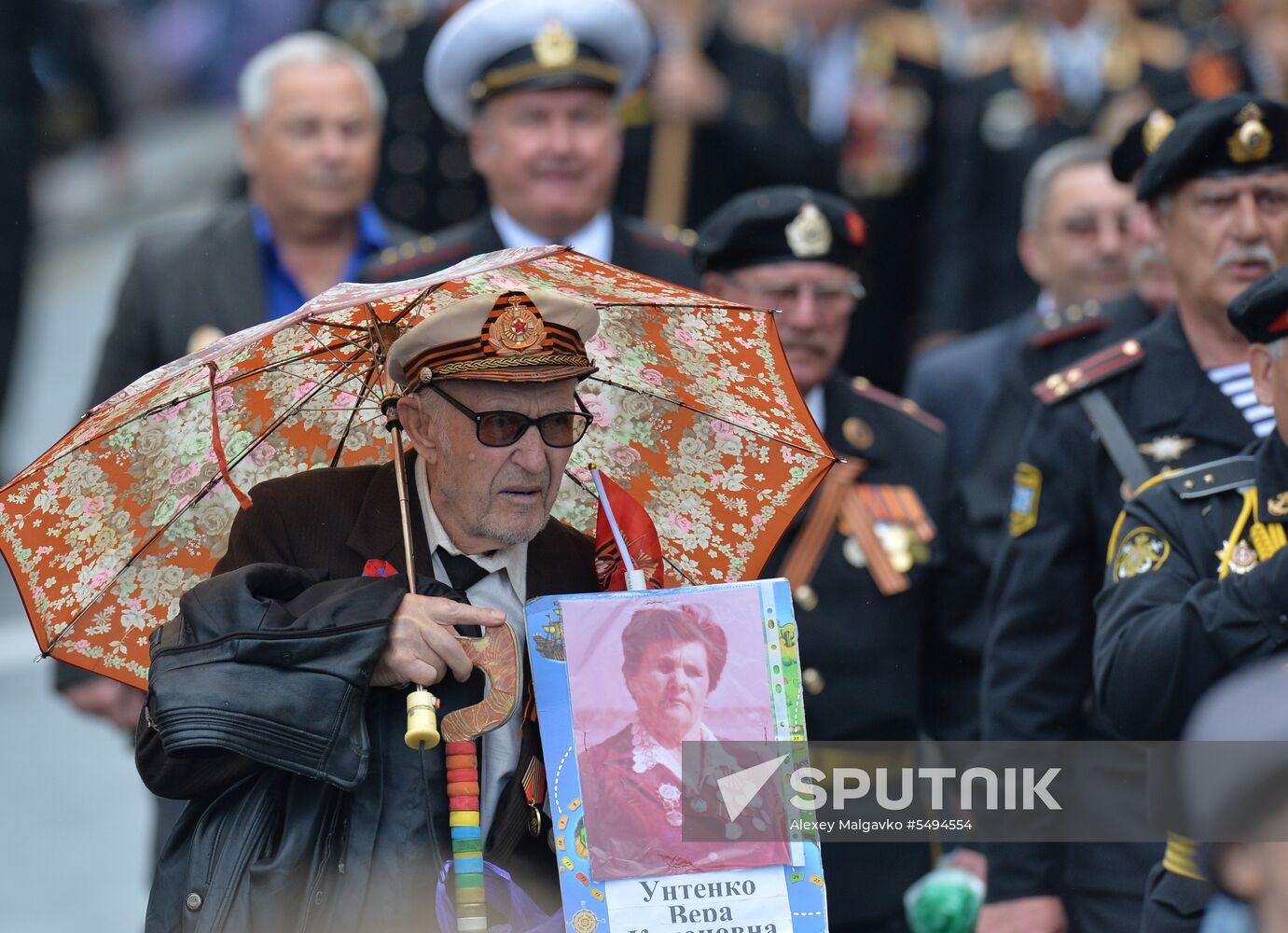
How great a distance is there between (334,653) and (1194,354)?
2586 mm

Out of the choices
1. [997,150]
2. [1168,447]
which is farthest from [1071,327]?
[997,150]

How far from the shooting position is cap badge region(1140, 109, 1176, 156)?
22.3 feet

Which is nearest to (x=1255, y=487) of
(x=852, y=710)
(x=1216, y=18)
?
(x=852, y=710)

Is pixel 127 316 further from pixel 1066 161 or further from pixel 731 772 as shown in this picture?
pixel 731 772

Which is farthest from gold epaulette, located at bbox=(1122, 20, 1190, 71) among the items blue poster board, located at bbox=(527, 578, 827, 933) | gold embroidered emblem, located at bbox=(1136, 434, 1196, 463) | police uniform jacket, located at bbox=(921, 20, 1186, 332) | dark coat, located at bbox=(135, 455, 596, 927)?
blue poster board, located at bbox=(527, 578, 827, 933)

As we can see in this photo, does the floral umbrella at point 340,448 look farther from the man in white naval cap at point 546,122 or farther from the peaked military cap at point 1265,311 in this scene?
the man in white naval cap at point 546,122

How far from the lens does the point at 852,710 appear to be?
6523mm

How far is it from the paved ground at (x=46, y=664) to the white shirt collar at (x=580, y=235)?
2164 millimetres

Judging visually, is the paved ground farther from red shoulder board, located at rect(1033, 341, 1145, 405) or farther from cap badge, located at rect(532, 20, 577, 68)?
red shoulder board, located at rect(1033, 341, 1145, 405)

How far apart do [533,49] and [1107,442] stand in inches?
102

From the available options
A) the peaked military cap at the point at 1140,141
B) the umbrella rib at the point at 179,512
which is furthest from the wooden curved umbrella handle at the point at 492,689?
the peaked military cap at the point at 1140,141

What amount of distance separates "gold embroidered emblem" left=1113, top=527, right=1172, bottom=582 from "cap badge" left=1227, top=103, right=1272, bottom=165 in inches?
49.6

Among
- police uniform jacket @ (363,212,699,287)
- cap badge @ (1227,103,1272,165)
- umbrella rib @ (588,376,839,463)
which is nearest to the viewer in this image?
umbrella rib @ (588,376,839,463)

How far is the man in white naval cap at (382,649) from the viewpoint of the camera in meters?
4.30
